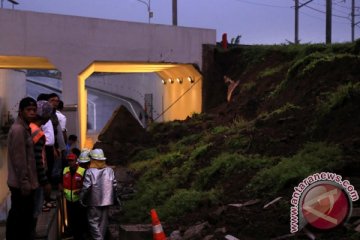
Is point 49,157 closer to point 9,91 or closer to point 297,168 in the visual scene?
point 297,168

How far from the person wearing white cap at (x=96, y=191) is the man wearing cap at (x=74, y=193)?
329 mm

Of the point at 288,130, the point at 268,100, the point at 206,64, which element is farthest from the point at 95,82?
the point at 288,130

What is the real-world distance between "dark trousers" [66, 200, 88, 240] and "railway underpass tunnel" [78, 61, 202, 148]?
9566 mm

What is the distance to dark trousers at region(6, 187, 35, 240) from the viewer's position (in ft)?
18.2

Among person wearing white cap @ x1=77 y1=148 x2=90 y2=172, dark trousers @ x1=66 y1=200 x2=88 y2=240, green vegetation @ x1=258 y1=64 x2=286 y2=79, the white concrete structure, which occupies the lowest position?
dark trousers @ x1=66 y1=200 x2=88 y2=240

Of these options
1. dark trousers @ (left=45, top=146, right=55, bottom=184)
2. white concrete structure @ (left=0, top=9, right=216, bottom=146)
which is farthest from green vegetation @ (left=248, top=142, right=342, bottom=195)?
white concrete structure @ (left=0, top=9, right=216, bottom=146)

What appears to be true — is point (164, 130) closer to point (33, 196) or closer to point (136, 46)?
point (136, 46)

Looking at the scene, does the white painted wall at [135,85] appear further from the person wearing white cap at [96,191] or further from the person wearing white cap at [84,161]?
the person wearing white cap at [96,191]

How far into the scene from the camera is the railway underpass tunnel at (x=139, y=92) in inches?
815

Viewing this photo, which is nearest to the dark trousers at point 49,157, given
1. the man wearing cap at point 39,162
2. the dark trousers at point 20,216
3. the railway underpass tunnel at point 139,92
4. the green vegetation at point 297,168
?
the man wearing cap at point 39,162

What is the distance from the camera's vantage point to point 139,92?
36.3 metres

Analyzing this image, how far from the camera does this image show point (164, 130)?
18734 millimetres

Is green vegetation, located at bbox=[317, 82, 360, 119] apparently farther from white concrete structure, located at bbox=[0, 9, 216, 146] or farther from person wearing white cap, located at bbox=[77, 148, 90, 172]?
white concrete structure, located at bbox=[0, 9, 216, 146]

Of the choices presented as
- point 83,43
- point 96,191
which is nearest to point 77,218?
point 96,191
